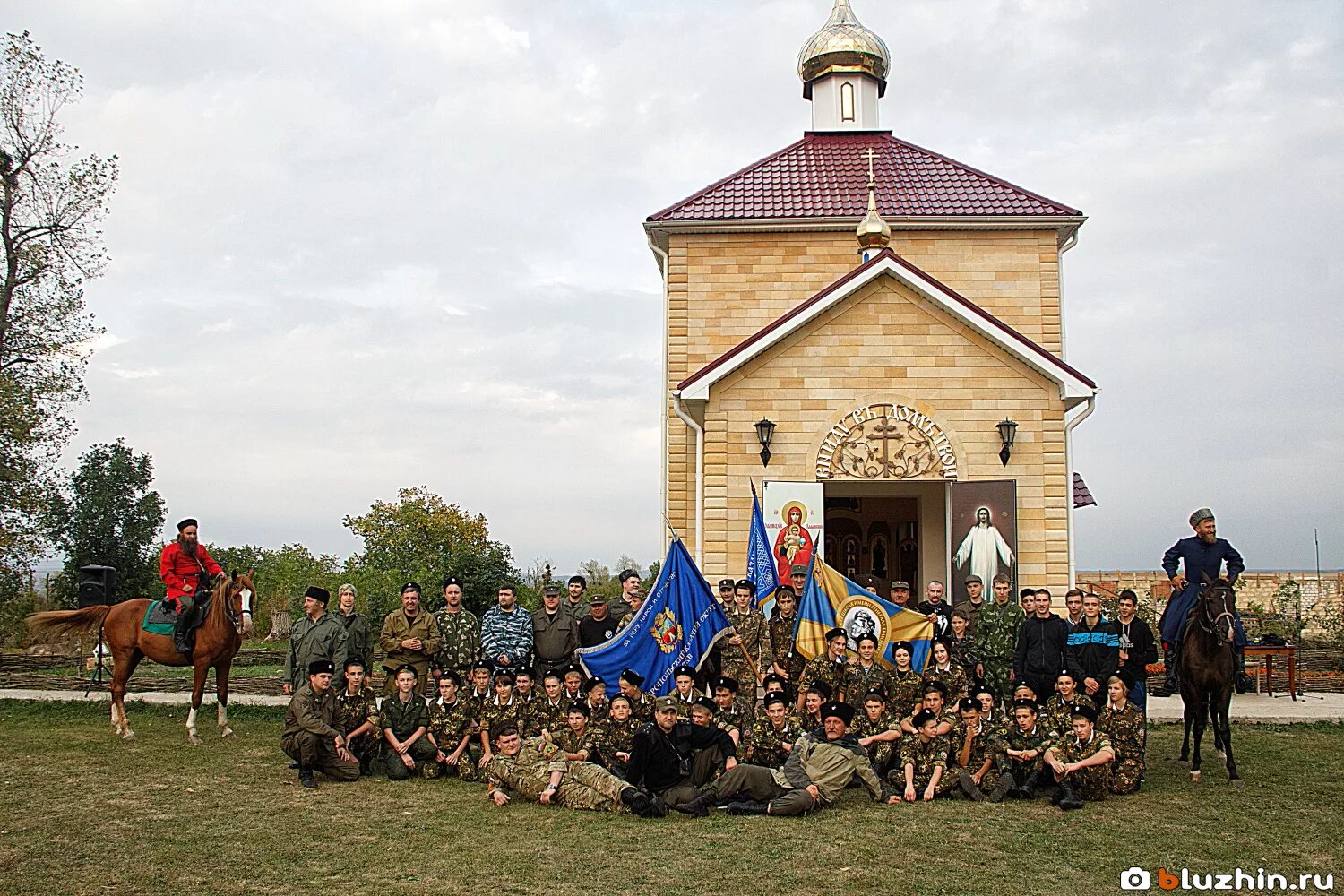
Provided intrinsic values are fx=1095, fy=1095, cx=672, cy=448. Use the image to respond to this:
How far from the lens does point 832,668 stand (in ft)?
35.4

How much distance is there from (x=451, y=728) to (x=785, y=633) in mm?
3678

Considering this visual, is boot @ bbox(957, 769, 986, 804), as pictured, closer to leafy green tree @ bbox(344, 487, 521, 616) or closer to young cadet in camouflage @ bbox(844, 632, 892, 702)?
young cadet in camouflage @ bbox(844, 632, 892, 702)

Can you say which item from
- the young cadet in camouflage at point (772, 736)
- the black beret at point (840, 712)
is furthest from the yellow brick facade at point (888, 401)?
the black beret at point (840, 712)

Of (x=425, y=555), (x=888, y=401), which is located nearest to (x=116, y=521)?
(x=425, y=555)

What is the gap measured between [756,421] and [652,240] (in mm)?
6136

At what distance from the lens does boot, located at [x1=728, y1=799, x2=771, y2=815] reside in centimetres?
884

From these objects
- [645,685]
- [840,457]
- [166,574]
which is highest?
[840,457]

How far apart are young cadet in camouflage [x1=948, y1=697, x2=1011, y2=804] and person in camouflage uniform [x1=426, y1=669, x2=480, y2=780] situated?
4408mm

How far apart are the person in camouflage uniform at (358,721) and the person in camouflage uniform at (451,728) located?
1.71 ft

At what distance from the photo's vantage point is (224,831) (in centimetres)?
797

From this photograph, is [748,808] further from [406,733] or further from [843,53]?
[843,53]

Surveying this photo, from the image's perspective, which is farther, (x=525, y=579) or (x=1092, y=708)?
(x=525, y=579)

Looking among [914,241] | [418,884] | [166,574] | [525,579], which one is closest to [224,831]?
[418,884]

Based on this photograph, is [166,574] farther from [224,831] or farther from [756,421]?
[756,421]
